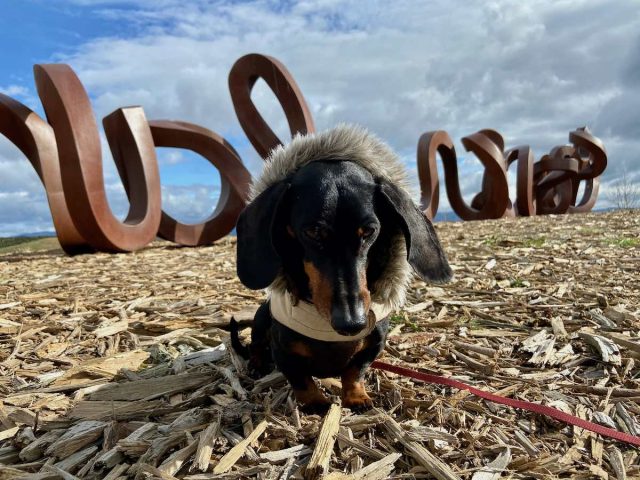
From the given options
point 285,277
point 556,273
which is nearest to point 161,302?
point 285,277

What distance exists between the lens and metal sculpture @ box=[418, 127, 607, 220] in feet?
46.5

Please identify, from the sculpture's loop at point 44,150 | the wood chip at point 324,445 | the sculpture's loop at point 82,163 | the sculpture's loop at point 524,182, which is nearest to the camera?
the wood chip at point 324,445

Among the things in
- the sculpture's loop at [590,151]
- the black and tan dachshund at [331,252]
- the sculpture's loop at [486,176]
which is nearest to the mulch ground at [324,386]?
the black and tan dachshund at [331,252]

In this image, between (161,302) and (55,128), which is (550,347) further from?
(55,128)

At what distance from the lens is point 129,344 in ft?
9.89

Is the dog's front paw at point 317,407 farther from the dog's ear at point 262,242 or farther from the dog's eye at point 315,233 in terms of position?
the dog's eye at point 315,233

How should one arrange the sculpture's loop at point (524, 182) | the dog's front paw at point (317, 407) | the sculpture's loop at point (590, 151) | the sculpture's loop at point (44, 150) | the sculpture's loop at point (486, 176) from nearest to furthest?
the dog's front paw at point (317, 407)
the sculpture's loop at point (44, 150)
the sculpture's loop at point (486, 176)
the sculpture's loop at point (524, 182)
the sculpture's loop at point (590, 151)

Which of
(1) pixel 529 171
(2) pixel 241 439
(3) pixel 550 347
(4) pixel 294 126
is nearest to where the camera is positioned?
(2) pixel 241 439

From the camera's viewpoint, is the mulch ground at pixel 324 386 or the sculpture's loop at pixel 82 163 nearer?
the mulch ground at pixel 324 386

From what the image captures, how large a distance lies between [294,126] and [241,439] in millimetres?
9278

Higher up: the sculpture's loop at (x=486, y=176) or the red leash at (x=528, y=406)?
the sculpture's loop at (x=486, y=176)

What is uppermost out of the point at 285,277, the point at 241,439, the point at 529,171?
the point at 529,171

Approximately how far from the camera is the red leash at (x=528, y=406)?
73.3 inches

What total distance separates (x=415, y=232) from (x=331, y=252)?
38cm
